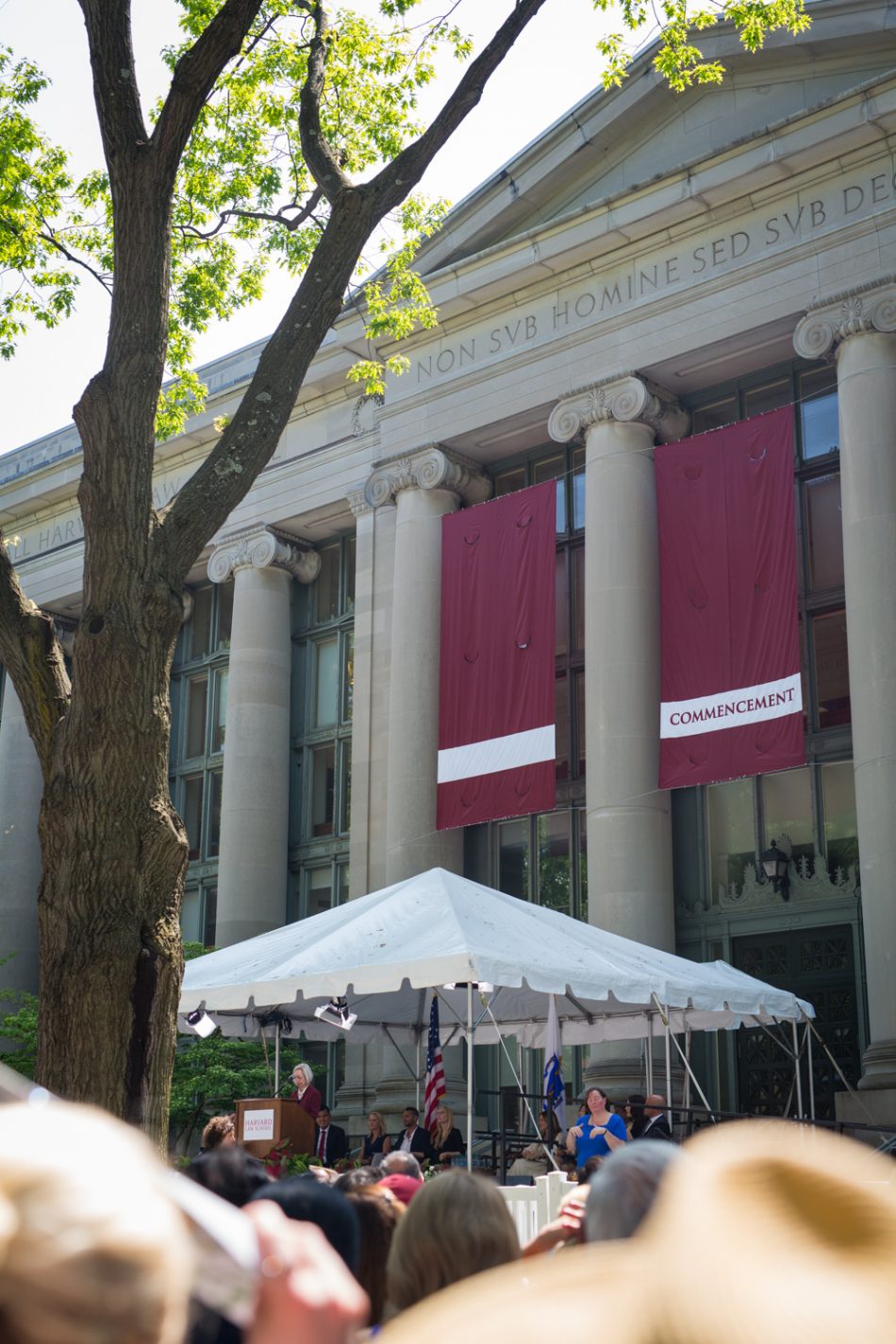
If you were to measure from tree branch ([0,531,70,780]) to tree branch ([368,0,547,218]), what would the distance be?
3.99 meters

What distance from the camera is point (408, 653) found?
27.4 metres

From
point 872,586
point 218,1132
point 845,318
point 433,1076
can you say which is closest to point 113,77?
point 218,1132

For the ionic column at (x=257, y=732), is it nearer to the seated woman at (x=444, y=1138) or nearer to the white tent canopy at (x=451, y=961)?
the white tent canopy at (x=451, y=961)

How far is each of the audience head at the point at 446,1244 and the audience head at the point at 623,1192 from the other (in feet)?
0.66

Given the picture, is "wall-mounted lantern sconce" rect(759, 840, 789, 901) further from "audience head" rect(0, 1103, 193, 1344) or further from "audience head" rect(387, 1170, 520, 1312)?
"audience head" rect(0, 1103, 193, 1344)

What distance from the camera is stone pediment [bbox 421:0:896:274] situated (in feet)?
78.8

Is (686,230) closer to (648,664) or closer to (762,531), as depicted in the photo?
(762,531)

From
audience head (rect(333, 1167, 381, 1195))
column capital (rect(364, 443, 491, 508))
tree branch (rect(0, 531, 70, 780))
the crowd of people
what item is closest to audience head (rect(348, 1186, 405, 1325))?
audience head (rect(333, 1167, 381, 1195))

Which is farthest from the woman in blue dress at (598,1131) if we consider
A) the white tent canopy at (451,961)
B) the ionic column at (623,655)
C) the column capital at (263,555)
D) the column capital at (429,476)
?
the column capital at (263,555)

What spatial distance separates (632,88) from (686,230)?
2961mm

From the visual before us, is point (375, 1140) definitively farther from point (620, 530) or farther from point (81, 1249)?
point (81, 1249)

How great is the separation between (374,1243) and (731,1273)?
350 centimetres

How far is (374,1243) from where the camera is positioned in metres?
4.45

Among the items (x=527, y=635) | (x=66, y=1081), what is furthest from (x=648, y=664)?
(x=66, y=1081)
